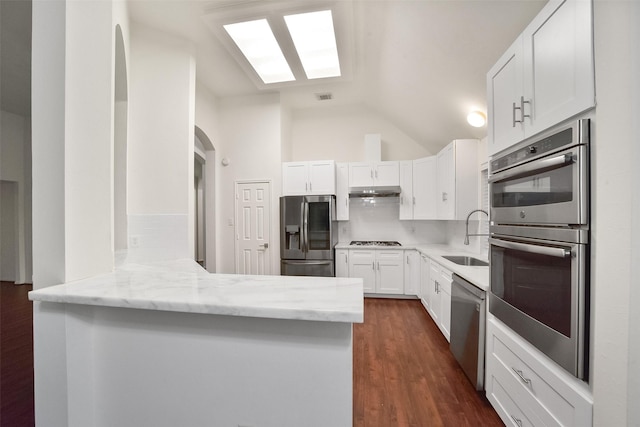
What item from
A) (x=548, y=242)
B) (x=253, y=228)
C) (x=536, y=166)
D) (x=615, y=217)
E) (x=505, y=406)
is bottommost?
(x=505, y=406)

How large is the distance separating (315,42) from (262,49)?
0.61 m

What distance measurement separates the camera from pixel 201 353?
887mm

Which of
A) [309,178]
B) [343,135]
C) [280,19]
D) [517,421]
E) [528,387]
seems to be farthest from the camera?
[343,135]

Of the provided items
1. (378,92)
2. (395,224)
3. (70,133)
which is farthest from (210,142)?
(395,224)

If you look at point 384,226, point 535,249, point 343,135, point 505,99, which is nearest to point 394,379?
point 535,249

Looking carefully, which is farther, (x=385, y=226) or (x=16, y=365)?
(x=385, y=226)

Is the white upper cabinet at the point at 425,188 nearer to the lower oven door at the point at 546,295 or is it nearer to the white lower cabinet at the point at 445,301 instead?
the white lower cabinet at the point at 445,301

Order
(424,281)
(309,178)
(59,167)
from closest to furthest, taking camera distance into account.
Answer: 1. (59,167)
2. (424,281)
3. (309,178)

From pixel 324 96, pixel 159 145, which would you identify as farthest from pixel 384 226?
pixel 159 145

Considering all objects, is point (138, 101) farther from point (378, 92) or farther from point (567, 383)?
point (567, 383)

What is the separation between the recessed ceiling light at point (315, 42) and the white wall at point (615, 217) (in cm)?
212

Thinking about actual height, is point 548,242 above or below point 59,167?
below

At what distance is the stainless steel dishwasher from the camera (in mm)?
1711

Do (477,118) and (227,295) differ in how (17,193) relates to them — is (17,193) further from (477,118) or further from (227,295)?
(477,118)
